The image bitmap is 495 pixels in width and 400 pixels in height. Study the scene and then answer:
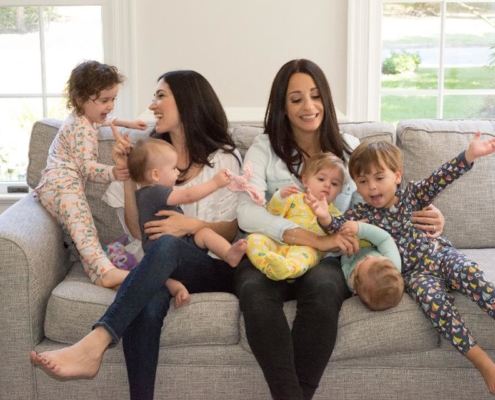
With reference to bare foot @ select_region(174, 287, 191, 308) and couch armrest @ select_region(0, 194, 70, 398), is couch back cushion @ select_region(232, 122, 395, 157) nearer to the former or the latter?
bare foot @ select_region(174, 287, 191, 308)

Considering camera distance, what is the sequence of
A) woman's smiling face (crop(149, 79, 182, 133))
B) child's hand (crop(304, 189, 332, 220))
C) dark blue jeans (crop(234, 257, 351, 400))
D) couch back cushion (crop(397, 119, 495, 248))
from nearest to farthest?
dark blue jeans (crop(234, 257, 351, 400)) → child's hand (crop(304, 189, 332, 220)) → woman's smiling face (crop(149, 79, 182, 133)) → couch back cushion (crop(397, 119, 495, 248))

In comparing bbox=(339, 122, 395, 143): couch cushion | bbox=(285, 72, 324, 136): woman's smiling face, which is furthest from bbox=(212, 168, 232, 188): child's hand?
bbox=(339, 122, 395, 143): couch cushion

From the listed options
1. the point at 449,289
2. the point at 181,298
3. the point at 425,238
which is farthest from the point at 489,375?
the point at 181,298

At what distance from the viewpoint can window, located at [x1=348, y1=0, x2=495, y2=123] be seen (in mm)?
3770

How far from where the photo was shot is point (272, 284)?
243cm

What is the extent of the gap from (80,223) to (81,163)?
0.25 meters

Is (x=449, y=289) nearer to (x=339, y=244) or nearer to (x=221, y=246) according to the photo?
(x=339, y=244)

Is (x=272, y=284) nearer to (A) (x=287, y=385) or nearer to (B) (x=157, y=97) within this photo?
(A) (x=287, y=385)

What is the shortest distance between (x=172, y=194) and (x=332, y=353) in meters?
0.74

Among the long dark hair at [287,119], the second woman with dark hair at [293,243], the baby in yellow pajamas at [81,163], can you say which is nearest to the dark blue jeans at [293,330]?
the second woman with dark hair at [293,243]

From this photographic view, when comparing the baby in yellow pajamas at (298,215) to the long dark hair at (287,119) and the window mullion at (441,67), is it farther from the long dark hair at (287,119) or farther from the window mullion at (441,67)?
the window mullion at (441,67)

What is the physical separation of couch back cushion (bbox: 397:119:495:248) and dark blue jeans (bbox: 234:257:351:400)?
70 cm

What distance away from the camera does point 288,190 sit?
2.62m

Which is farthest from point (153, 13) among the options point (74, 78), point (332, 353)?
point (332, 353)
